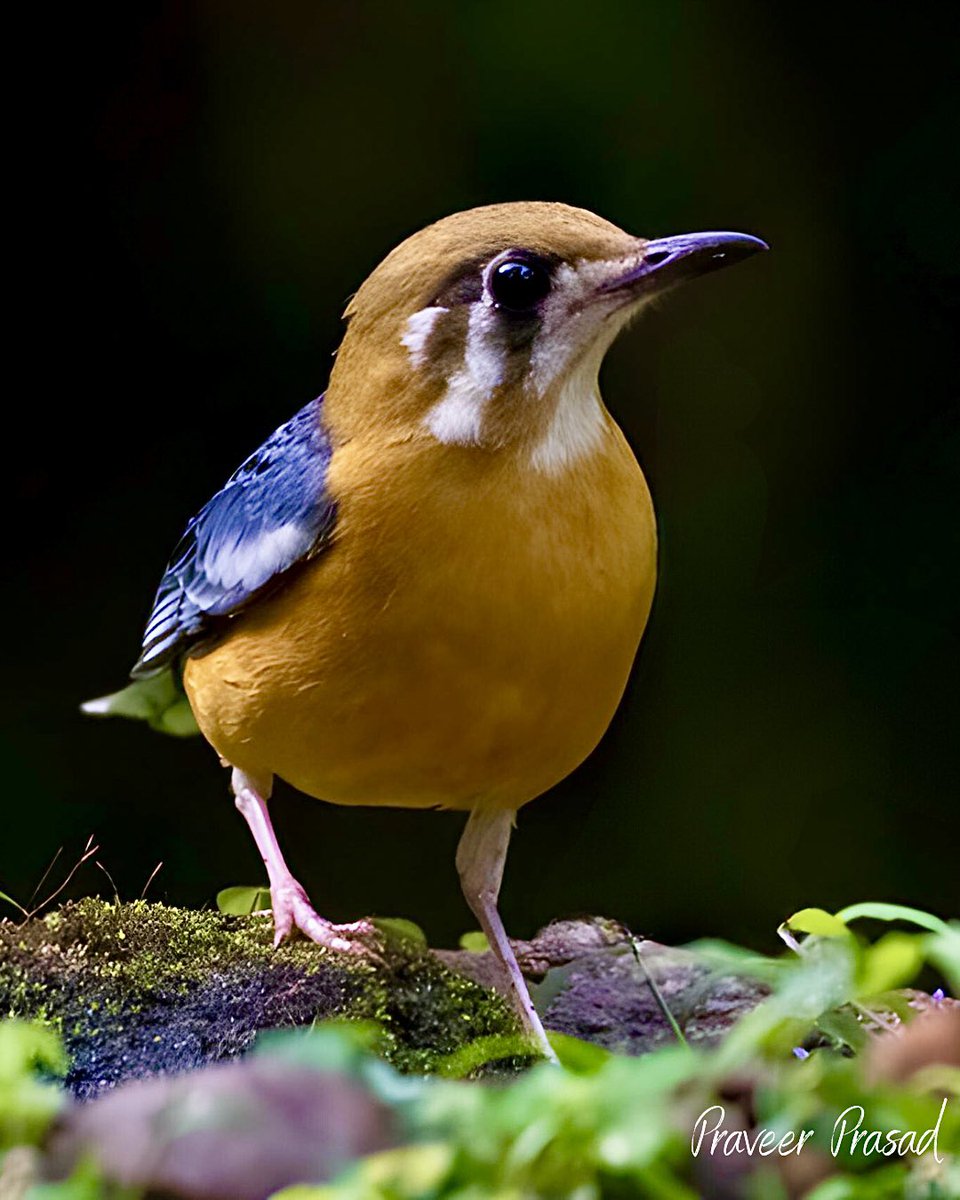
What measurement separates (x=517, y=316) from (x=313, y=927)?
857 mm

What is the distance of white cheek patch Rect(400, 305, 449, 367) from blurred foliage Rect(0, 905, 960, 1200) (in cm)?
109

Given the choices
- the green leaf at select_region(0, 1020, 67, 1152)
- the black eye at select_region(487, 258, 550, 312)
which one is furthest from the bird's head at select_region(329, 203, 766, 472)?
the green leaf at select_region(0, 1020, 67, 1152)

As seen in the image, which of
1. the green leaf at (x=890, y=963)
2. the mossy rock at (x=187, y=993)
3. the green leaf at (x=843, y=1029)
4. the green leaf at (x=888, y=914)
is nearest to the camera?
the green leaf at (x=890, y=963)

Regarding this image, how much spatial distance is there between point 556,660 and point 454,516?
0.21 metres

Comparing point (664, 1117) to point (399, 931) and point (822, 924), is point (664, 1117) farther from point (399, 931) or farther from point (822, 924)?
point (399, 931)

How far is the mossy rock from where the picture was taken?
167 centimetres

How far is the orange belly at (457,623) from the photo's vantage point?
6.08 ft

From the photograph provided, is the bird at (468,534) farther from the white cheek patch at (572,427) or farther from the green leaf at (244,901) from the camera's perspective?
the green leaf at (244,901)

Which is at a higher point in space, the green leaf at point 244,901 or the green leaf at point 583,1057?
the green leaf at point 583,1057

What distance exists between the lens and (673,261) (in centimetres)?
185

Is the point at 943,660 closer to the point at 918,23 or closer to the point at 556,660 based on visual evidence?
the point at 918,23

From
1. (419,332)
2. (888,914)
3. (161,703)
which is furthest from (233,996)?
(161,703)

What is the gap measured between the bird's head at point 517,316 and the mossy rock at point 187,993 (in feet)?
2.05

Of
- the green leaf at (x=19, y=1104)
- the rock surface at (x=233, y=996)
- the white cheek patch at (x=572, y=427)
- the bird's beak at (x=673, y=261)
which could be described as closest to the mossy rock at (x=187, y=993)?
the rock surface at (x=233, y=996)
